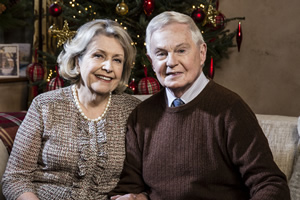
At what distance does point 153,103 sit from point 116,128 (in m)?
0.22

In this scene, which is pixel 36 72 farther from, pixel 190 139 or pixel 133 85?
pixel 190 139

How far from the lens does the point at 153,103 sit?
177 centimetres

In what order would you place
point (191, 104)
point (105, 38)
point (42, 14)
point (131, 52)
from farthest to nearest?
point (42, 14) → point (131, 52) → point (105, 38) → point (191, 104)

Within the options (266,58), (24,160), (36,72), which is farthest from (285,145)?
(266,58)

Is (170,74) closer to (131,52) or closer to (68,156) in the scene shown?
(131,52)

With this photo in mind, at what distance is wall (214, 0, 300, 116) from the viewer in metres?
3.97

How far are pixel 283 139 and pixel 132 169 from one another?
75 cm

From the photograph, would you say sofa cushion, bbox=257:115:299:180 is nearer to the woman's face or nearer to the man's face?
the man's face

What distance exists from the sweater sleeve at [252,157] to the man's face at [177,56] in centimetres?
24

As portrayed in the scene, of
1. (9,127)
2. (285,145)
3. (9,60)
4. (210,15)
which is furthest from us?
(9,60)

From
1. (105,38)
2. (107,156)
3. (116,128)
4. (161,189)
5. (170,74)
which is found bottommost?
(161,189)

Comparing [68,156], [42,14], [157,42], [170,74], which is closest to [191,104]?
[170,74]

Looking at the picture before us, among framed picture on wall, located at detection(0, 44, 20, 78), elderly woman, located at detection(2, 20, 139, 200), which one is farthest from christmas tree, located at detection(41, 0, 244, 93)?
elderly woman, located at detection(2, 20, 139, 200)

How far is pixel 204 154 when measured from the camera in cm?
155
